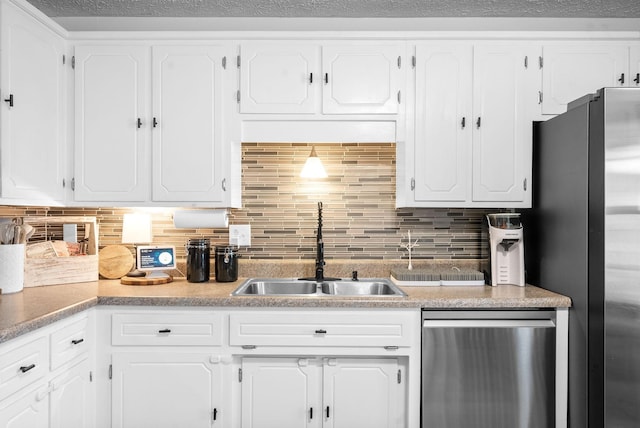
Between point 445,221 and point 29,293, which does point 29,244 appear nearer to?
point 29,293

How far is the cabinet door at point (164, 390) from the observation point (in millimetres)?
2061

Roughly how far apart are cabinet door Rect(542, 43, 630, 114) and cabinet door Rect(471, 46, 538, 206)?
0.26 feet

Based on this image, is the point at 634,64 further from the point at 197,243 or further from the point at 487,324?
the point at 197,243

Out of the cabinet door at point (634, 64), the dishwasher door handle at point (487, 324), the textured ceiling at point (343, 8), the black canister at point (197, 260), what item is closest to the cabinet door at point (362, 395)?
the dishwasher door handle at point (487, 324)

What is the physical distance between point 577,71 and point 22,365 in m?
2.89

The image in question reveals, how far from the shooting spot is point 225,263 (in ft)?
8.07

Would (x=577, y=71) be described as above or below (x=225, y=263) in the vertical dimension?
above

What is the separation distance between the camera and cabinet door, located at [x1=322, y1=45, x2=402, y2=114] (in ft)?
7.74

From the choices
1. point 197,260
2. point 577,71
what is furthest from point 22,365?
point 577,71

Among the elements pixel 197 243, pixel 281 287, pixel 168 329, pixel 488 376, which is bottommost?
Result: pixel 488 376

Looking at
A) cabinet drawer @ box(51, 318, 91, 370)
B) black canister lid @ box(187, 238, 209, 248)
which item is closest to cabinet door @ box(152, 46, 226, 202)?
black canister lid @ box(187, 238, 209, 248)

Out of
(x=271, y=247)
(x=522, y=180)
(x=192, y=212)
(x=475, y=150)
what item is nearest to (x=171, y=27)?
(x=192, y=212)

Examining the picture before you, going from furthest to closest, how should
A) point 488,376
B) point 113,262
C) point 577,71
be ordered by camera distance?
point 113,262 < point 577,71 < point 488,376

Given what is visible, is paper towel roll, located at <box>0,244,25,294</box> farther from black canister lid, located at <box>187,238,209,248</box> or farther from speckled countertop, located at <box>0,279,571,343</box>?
black canister lid, located at <box>187,238,209,248</box>
